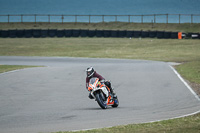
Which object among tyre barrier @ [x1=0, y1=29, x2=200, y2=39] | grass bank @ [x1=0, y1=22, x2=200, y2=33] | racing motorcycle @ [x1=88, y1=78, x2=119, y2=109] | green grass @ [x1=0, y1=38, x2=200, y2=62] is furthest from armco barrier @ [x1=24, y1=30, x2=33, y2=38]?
racing motorcycle @ [x1=88, y1=78, x2=119, y2=109]

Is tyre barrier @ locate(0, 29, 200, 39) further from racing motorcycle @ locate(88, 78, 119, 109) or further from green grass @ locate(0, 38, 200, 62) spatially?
racing motorcycle @ locate(88, 78, 119, 109)

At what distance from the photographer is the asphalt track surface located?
935 cm

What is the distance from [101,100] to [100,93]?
0.20 meters

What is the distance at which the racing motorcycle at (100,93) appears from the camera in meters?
11.3

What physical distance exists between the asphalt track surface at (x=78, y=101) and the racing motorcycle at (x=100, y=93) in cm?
21

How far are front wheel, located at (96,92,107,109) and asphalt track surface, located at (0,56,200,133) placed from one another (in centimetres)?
14

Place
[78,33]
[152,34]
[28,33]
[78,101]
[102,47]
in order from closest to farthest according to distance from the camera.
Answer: [78,101] < [102,47] < [152,34] < [28,33] < [78,33]

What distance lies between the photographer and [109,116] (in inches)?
402

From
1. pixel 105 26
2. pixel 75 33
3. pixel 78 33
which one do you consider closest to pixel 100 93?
pixel 75 33

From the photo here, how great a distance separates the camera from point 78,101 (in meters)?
12.9

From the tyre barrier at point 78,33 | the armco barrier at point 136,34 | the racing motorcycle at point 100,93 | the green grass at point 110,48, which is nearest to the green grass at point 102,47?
the green grass at point 110,48

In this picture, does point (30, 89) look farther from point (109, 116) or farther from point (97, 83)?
point (109, 116)

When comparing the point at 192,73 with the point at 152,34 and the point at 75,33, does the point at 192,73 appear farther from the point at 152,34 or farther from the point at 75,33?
the point at 75,33

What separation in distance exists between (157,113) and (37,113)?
3.13 metres
